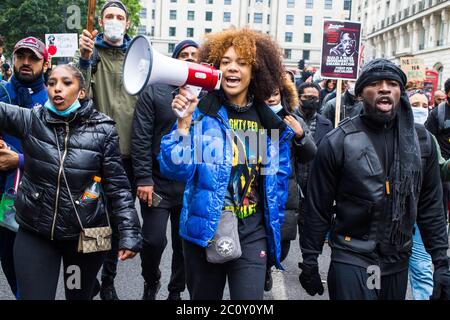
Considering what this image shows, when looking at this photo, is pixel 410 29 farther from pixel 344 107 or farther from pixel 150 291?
pixel 150 291

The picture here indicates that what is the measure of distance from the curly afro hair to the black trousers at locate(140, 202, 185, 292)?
150 centimetres

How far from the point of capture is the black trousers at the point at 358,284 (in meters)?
2.98

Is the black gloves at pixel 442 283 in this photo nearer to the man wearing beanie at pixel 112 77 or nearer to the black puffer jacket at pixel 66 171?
the black puffer jacket at pixel 66 171

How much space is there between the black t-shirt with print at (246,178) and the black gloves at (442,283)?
3.34 ft

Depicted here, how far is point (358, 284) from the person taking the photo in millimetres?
2980

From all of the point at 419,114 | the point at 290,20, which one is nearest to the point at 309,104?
the point at 419,114

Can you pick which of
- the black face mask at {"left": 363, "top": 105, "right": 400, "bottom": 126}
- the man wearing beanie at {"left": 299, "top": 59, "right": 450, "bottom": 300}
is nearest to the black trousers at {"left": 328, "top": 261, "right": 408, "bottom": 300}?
the man wearing beanie at {"left": 299, "top": 59, "right": 450, "bottom": 300}

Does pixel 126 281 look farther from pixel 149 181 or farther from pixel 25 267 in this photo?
pixel 25 267

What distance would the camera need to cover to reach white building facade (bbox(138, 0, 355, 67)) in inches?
3327

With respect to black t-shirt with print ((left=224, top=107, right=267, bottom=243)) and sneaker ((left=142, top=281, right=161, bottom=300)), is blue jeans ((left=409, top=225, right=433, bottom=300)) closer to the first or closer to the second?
black t-shirt with print ((left=224, top=107, right=267, bottom=243))

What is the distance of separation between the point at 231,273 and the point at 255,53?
1267mm

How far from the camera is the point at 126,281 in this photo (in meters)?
5.14

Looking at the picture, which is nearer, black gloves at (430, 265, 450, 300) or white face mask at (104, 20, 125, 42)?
black gloves at (430, 265, 450, 300)

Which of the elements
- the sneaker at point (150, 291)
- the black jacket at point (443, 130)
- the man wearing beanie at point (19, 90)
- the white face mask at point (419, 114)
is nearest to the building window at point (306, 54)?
the black jacket at point (443, 130)
